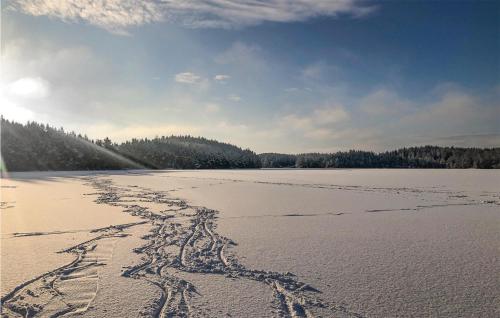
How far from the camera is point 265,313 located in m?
3.70

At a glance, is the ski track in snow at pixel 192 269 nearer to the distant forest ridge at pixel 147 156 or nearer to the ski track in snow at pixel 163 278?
the ski track in snow at pixel 163 278

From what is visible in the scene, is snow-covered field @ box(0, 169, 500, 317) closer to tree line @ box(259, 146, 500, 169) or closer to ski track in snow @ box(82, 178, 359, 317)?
ski track in snow @ box(82, 178, 359, 317)

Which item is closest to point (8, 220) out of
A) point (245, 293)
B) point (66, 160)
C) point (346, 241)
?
point (245, 293)

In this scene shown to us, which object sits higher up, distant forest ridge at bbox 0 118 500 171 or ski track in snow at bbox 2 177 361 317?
distant forest ridge at bbox 0 118 500 171

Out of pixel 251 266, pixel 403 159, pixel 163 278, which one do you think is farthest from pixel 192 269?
pixel 403 159

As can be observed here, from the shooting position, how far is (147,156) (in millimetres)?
91750

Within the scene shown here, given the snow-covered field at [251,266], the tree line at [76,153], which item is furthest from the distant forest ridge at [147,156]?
the snow-covered field at [251,266]

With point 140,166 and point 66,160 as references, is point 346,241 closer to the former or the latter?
point 66,160

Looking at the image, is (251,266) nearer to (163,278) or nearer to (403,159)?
(163,278)

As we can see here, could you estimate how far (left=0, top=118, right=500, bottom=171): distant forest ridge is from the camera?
67.0m

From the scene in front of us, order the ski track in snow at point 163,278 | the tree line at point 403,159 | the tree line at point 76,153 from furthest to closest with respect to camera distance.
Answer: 1. the tree line at point 403,159
2. the tree line at point 76,153
3. the ski track in snow at point 163,278

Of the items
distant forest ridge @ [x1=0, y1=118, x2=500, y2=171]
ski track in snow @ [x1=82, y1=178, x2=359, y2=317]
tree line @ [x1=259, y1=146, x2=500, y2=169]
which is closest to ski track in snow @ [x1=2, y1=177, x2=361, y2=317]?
ski track in snow @ [x1=82, y1=178, x2=359, y2=317]

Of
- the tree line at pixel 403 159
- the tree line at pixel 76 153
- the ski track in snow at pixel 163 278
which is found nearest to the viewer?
the ski track in snow at pixel 163 278

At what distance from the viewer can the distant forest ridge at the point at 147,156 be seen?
67000 millimetres
